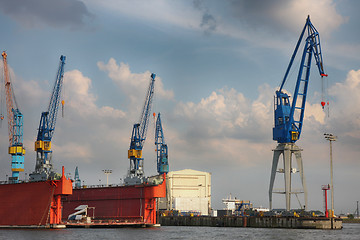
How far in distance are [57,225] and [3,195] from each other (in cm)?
1322

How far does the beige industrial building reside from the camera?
147000 mm

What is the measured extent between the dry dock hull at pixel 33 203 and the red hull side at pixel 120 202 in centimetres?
1761

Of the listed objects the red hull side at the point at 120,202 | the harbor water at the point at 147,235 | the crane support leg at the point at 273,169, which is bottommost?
the harbor water at the point at 147,235

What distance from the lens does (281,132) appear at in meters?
109

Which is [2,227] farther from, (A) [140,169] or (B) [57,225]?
(A) [140,169]

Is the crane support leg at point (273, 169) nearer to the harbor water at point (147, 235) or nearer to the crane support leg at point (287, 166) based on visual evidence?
the crane support leg at point (287, 166)

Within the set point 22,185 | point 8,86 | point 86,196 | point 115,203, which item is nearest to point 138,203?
point 115,203

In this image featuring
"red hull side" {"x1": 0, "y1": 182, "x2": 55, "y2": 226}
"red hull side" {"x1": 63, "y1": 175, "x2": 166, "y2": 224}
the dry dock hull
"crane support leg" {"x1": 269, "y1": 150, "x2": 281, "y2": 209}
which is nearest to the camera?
the dry dock hull

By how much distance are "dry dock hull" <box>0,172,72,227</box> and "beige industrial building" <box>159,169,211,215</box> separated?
61.5 m

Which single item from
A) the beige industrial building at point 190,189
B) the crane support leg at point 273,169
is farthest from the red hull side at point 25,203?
the beige industrial building at point 190,189

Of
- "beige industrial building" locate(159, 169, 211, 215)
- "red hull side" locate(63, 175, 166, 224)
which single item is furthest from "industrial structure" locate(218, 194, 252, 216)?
"red hull side" locate(63, 175, 166, 224)

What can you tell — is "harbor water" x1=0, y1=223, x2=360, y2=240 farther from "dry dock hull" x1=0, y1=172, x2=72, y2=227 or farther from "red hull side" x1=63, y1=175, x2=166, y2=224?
"red hull side" x1=63, y1=175, x2=166, y2=224

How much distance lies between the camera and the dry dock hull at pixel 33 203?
8756 centimetres

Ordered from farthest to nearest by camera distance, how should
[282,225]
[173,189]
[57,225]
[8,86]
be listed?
[173,189]
[8,86]
[282,225]
[57,225]
